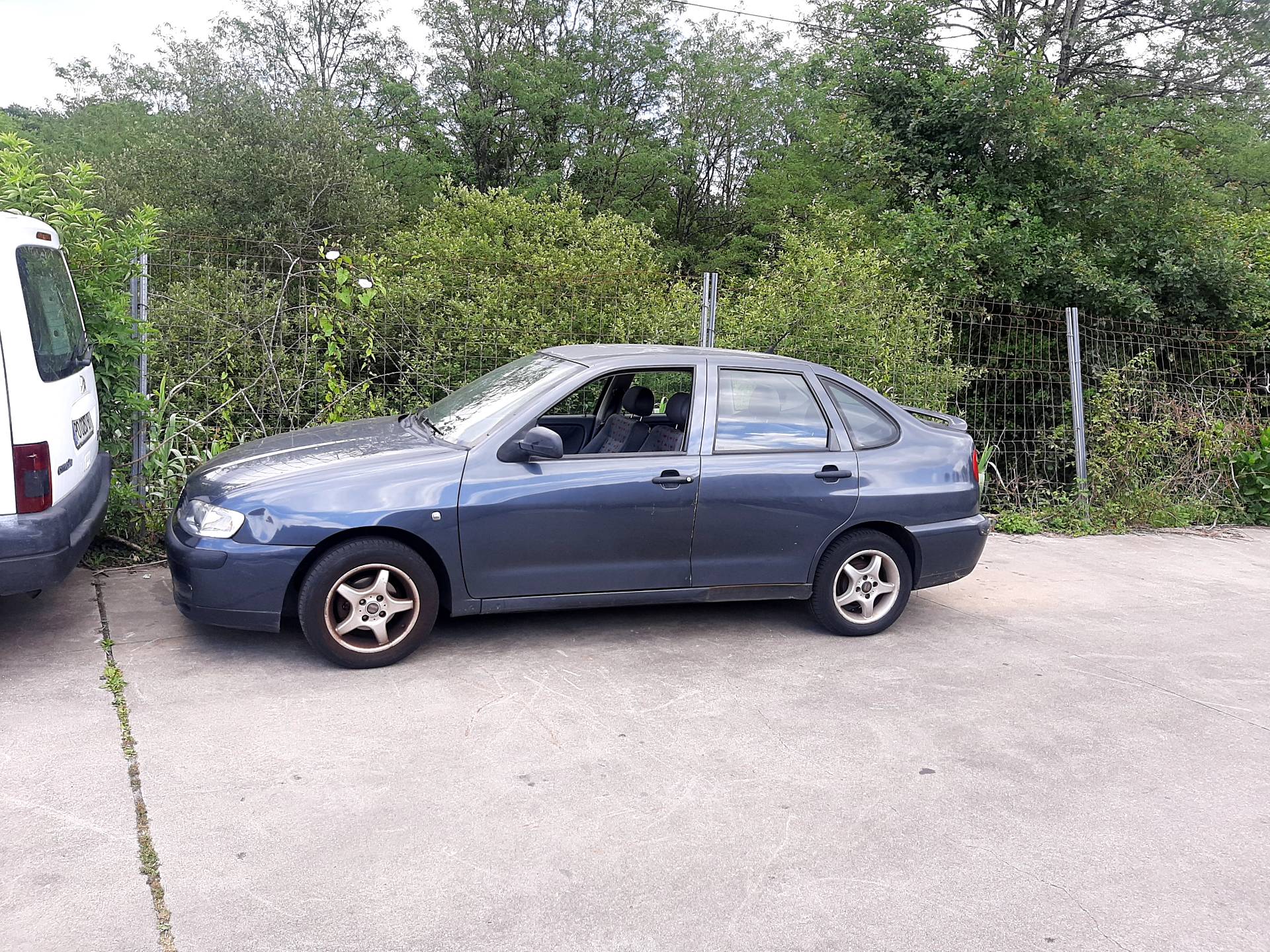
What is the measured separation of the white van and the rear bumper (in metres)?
4.28

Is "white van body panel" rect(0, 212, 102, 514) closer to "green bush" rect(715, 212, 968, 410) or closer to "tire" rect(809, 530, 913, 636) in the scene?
"tire" rect(809, 530, 913, 636)

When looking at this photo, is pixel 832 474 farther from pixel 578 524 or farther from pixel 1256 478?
pixel 1256 478

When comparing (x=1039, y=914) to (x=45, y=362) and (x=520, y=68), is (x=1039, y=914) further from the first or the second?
(x=520, y=68)

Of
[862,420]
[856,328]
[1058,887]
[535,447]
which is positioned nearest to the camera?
[1058,887]

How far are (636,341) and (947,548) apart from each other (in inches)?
142

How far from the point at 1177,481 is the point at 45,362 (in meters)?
9.89

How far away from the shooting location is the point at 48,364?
4.54m

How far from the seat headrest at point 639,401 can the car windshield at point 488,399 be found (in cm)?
54

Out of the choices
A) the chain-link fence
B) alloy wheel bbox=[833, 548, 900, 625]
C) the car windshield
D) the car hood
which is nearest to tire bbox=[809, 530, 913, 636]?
alloy wheel bbox=[833, 548, 900, 625]

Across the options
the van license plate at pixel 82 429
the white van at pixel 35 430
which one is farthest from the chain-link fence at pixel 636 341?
the white van at pixel 35 430

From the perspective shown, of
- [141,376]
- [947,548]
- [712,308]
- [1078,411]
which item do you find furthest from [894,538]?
[141,376]

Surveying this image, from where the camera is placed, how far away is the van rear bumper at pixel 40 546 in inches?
164

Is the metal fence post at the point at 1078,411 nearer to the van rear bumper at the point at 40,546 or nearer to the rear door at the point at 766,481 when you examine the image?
the rear door at the point at 766,481

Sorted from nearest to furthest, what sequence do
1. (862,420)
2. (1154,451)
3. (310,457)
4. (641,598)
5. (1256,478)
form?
(310,457), (641,598), (862,420), (1154,451), (1256,478)
